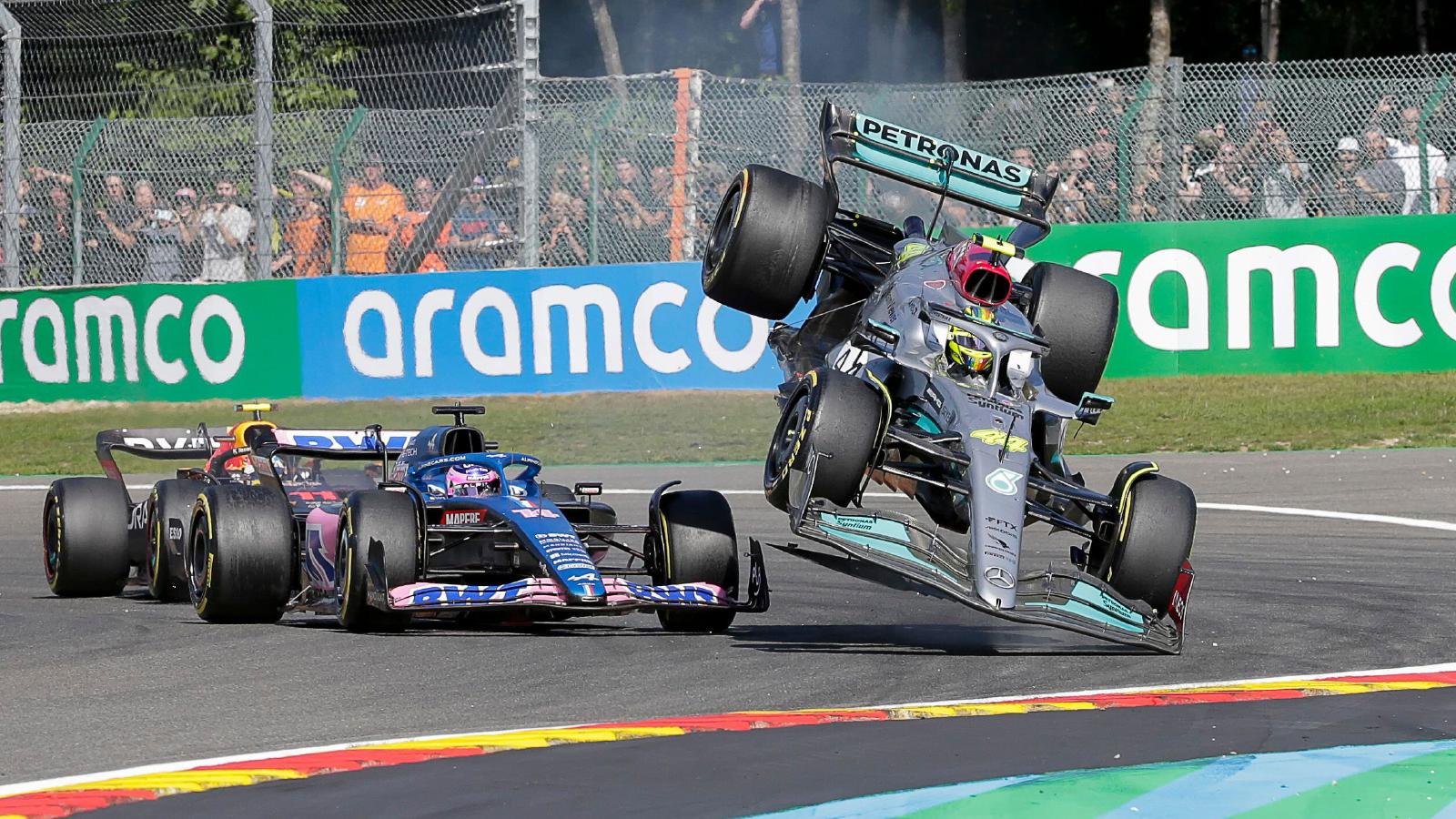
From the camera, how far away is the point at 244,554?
858 centimetres

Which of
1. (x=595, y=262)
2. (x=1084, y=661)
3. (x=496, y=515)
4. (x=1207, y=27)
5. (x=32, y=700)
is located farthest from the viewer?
(x=1207, y=27)

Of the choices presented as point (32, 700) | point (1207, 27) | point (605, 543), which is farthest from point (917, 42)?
point (32, 700)

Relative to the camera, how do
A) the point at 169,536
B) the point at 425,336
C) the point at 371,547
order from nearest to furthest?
1. the point at 371,547
2. the point at 169,536
3. the point at 425,336

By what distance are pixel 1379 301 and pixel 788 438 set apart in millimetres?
9522

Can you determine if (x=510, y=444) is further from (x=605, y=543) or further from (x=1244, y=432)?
(x=605, y=543)

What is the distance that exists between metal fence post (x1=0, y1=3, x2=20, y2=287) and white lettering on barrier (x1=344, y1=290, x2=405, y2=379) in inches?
138

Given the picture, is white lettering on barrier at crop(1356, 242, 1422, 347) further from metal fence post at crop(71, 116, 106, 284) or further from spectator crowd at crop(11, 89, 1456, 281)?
metal fence post at crop(71, 116, 106, 284)

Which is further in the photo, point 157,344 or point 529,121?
point 157,344

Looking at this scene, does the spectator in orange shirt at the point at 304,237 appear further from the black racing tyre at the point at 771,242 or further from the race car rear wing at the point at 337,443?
the black racing tyre at the point at 771,242

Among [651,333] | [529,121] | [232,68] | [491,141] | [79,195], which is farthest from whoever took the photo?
[232,68]

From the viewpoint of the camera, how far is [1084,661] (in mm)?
7492

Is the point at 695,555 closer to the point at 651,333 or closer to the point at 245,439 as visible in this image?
the point at 245,439

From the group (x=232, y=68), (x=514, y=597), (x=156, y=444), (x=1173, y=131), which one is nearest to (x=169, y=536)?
(x=156, y=444)

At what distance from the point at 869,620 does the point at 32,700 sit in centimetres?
354
